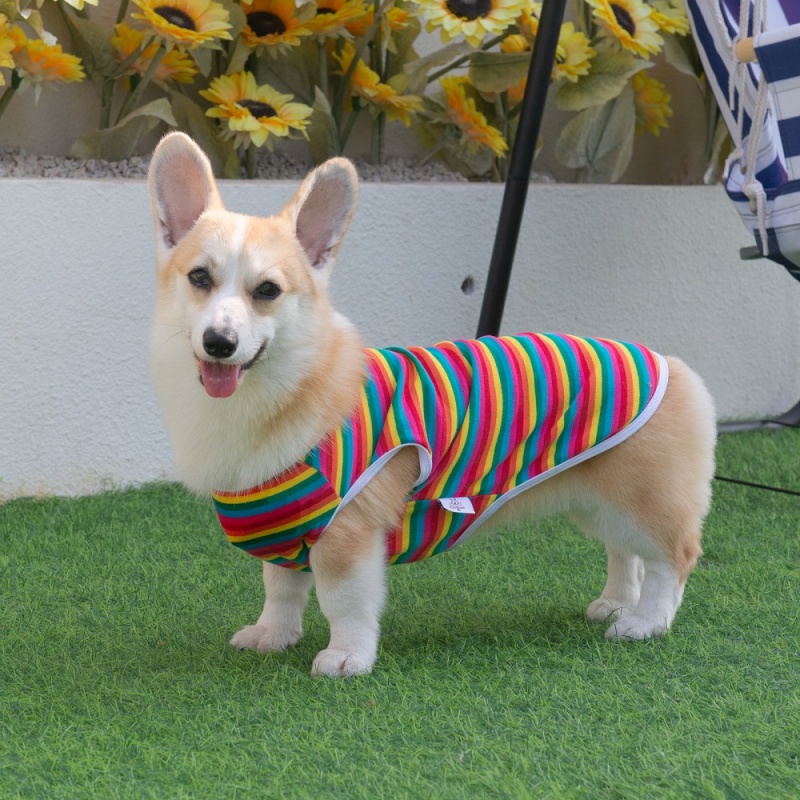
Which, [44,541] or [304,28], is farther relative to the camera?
[304,28]

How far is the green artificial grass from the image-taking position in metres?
1.34

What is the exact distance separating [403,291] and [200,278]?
4.71 ft

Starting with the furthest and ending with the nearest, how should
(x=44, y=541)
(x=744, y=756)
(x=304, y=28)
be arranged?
(x=304, y=28) → (x=44, y=541) → (x=744, y=756)

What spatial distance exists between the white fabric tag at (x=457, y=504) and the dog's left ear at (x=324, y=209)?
0.40 m

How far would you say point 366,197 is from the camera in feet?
9.32

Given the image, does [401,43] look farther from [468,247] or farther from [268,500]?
[268,500]

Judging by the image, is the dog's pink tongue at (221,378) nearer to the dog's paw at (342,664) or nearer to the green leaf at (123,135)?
→ the dog's paw at (342,664)

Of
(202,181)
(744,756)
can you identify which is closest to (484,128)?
(202,181)

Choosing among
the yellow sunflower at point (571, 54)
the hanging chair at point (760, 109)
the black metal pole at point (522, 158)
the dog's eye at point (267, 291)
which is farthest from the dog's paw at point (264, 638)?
the yellow sunflower at point (571, 54)

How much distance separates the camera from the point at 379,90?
2.93m

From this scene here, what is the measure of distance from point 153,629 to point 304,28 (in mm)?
1646

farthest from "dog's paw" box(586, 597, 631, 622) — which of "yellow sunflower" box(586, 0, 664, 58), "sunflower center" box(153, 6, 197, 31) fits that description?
"yellow sunflower" box(586, 0, 664, 58)

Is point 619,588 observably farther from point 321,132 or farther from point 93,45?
point 93,45

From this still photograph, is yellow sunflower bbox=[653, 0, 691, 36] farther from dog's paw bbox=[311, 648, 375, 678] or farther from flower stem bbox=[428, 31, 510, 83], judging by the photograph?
dog's paw bbox=[311, 648, 375, 678]
